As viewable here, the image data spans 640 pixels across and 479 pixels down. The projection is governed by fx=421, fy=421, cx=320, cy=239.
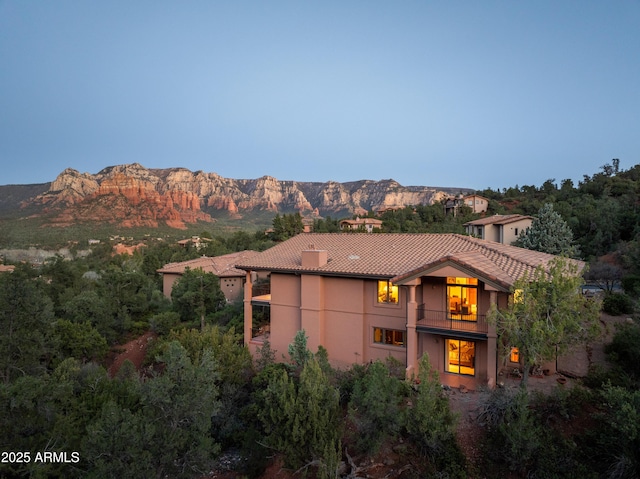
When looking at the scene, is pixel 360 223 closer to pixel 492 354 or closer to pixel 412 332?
pixel 412 332

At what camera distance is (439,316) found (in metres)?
17.3

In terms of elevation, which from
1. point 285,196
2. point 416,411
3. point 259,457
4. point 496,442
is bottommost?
point 259,457

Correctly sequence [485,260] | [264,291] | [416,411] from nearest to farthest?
1. [416,411]
2. [485,260]
3. [264,291]

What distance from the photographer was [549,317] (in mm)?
12859

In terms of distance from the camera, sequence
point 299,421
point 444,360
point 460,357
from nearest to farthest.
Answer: point 299,421 < point 460,357 < point 444,360

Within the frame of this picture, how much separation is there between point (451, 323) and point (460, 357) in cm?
181

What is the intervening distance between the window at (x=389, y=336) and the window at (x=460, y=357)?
200cm

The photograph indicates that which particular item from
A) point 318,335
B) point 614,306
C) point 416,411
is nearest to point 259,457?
point 416,411

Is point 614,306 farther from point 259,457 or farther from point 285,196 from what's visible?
point 285,196

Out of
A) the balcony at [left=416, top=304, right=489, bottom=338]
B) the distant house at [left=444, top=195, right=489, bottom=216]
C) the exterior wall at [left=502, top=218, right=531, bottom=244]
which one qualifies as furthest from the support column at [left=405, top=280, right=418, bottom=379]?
the distant house at [left=444, top=195, right=489, bottom=216]

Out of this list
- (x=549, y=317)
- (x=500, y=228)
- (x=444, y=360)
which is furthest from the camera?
(x=500, y=228)

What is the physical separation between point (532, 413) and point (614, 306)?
541 inches

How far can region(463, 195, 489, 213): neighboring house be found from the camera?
220 ft

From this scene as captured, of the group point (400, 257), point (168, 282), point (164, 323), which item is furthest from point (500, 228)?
point (164, 323)
